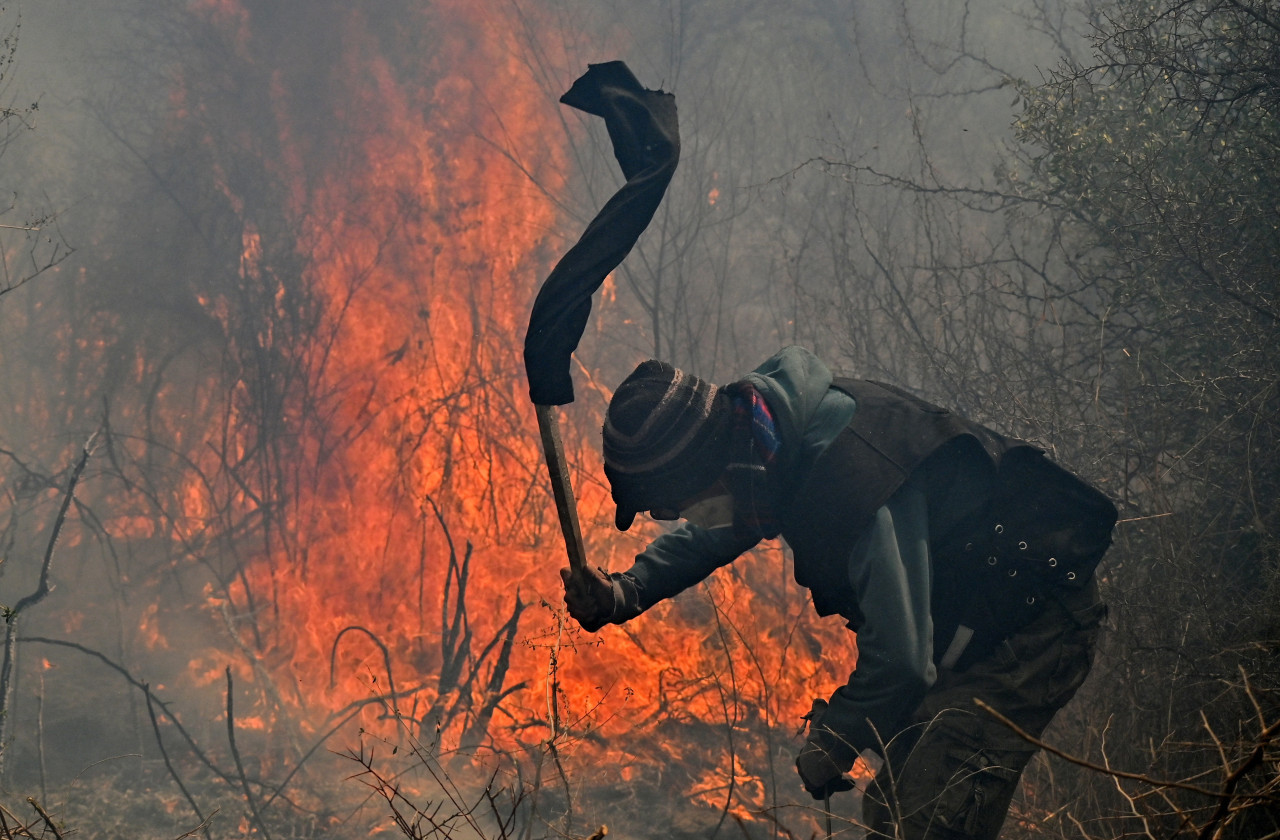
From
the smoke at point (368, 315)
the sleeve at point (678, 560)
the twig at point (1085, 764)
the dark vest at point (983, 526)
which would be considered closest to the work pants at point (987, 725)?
the dark vest at point (983, 526)

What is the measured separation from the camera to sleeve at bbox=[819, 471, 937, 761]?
224cm

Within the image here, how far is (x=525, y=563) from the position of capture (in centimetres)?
798

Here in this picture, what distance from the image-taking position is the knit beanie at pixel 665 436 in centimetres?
235

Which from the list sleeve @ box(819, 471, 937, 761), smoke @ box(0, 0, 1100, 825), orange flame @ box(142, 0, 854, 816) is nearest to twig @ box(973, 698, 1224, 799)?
sleeve @ box(819, 471, 937, 761)

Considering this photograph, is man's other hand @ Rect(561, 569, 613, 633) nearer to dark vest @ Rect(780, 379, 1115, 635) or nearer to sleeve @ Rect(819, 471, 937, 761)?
dark vest @ Rect(780, 379, 1115, 635)

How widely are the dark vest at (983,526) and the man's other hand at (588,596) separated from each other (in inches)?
23.5

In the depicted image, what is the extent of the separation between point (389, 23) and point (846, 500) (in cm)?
1119

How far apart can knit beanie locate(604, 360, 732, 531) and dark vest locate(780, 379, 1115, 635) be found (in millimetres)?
313

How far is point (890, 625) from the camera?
223 cm

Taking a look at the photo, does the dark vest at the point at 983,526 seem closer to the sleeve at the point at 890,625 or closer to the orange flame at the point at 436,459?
the sleeve at the point at 890,625

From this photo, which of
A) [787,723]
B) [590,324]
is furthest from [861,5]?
[787,723]

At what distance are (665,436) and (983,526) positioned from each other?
3.53ft

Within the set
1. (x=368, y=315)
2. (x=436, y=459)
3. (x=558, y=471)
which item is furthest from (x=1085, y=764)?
(x=368, y=315)

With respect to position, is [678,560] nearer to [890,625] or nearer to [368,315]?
[890,625]
